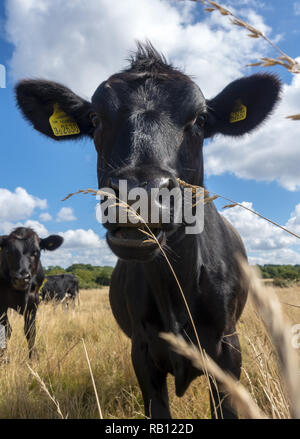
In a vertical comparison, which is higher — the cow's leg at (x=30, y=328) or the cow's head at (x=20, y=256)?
the cow's head at (x=20, y=256)

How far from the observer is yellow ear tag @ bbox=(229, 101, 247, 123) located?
353cm

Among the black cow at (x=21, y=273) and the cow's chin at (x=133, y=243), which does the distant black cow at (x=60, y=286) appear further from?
the cow's chin at (x=133, y=243)

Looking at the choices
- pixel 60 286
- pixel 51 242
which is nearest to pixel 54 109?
pixel 51 242

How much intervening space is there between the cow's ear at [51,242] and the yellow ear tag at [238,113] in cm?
673

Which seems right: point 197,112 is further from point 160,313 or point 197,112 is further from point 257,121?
point 160,313

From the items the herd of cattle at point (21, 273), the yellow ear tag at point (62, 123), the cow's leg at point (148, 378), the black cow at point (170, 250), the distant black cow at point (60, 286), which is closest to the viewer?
the black cow at point (170, 250)

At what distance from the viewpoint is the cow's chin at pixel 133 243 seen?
2.02 metres

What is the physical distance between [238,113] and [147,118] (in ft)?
4.66

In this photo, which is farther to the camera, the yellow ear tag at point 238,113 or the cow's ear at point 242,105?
the yellow ear tag at point 238,113

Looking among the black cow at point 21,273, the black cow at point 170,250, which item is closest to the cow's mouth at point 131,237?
the black cow at point 170,250

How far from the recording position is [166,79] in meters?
2.93

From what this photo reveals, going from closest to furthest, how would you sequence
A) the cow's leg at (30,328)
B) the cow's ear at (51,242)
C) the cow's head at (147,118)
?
the cow's head at (147,118) → the cow's leg at (30,328) → the cow's ear at (51,242)
